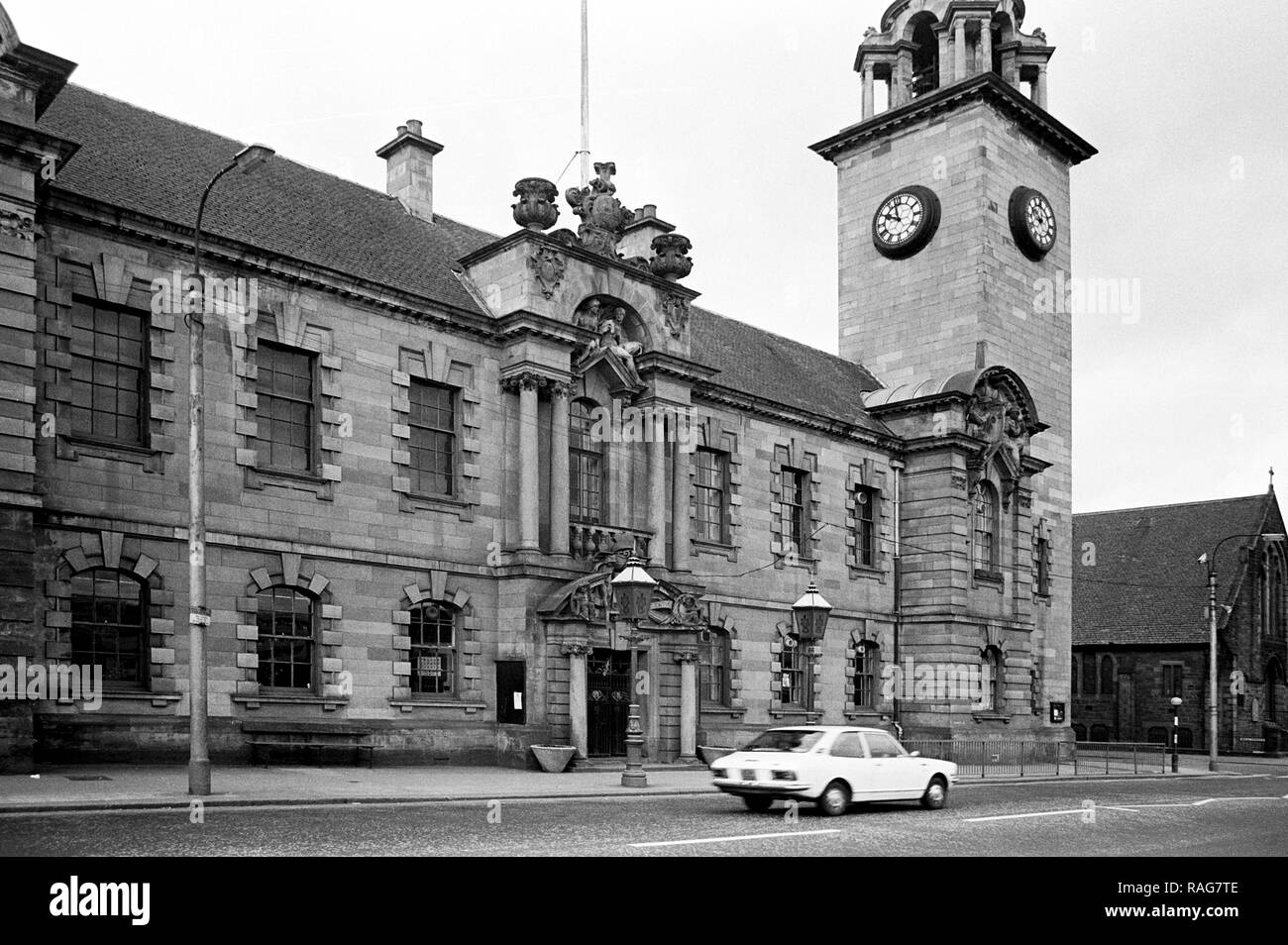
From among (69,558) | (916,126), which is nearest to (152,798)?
(69,558)

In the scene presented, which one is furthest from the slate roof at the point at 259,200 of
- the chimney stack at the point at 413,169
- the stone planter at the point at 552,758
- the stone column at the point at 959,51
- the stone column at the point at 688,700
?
the stone column at the point at 959,51

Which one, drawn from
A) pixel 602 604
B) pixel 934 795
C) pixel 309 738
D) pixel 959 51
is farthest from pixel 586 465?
pixel 959 51

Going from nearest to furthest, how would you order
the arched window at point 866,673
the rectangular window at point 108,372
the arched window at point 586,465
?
1. the rectangular window at point 108,372
2. the arched window at point 586,465
3. the arched window at point 866,673

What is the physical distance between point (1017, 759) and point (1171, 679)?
2785cm

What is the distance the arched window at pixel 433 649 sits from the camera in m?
29.0

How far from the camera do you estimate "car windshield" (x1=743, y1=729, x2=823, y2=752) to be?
20.2m

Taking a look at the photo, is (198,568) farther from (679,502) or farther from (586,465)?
(679,502)

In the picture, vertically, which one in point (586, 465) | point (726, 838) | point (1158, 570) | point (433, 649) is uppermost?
point (586, 465)

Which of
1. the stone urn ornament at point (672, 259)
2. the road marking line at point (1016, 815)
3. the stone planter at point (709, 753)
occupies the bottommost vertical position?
the stone planter at point (709, 753)

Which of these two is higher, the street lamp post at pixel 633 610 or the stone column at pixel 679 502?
the stone column at pixel 679 502

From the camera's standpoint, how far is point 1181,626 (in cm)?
6538

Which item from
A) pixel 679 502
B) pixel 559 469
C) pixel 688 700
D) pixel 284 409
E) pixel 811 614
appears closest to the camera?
pixel 284 409

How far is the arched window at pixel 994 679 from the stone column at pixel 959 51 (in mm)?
21060

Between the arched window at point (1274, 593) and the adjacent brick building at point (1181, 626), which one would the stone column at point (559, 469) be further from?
the arched window at point (1274, 593)
